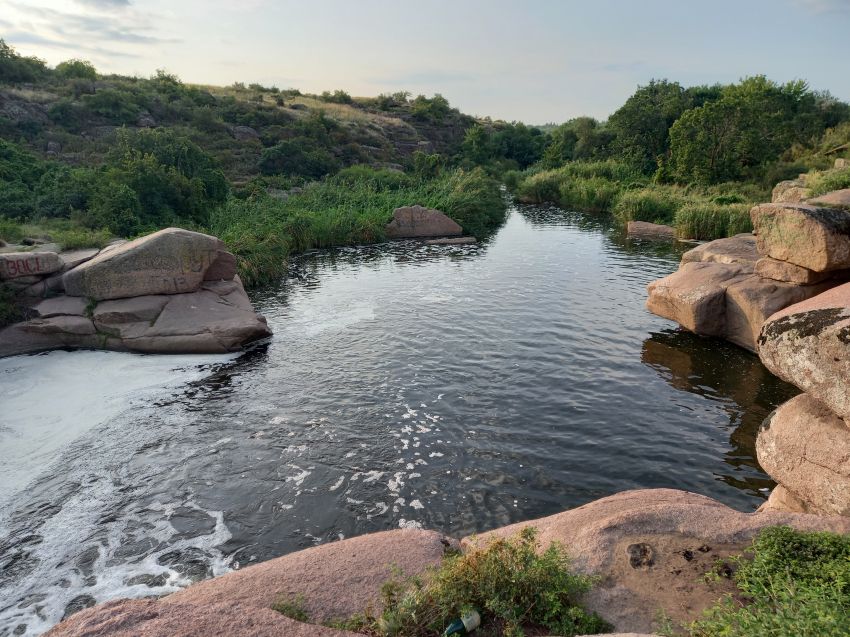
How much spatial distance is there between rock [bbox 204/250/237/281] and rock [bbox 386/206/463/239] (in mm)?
16915

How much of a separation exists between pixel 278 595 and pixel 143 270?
1309 centimetres

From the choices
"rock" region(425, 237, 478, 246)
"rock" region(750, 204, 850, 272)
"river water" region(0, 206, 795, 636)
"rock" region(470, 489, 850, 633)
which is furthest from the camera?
"rock" region(425, 237, 478, 246)

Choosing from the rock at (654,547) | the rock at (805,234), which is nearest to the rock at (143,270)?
the rock at (654,547)

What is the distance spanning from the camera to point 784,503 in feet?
25.3

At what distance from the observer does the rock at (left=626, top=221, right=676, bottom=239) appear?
33219 millimetres

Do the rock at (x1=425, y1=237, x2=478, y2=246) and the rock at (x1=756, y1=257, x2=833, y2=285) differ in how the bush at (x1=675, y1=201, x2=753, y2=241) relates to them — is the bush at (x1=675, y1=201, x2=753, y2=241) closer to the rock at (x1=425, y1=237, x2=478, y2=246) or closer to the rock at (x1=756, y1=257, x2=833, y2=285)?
the rock at (x1=425, y1=237, x2=478, y2=246)

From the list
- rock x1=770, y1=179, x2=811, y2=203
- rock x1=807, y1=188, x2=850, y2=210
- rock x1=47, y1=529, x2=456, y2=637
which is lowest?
rock x1=47, y1=529, x2=456, y2=637

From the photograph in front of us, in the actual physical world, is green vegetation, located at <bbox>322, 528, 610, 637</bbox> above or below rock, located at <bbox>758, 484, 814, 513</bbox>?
above

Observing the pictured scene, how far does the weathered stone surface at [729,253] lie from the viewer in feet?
54.4

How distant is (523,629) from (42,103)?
180 ft

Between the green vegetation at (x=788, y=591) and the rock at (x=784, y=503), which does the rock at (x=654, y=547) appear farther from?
the rock at (x=784, y=503)

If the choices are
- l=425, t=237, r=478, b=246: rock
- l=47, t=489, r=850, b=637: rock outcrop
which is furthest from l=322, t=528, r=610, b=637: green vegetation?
l=425, t=237, r=478, b=246: rock

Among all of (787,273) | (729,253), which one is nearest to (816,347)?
(787,273)

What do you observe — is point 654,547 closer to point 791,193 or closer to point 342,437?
point 342,437
